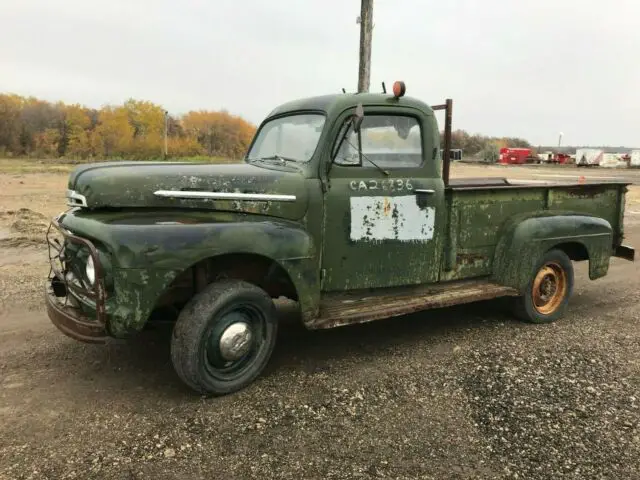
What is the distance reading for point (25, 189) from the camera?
56.0ft

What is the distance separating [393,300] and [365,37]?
668 centimetres

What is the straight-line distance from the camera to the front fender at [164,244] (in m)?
3.35

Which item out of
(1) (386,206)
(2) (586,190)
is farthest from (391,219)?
(2) (586,190)

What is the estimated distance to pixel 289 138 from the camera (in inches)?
186

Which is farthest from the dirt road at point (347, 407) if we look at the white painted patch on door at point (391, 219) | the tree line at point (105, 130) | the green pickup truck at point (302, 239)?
the tree line at point (105, 130)

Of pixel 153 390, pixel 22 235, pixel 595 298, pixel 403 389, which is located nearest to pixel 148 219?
pixel 153 390

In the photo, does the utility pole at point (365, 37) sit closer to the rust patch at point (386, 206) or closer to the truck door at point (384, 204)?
the truck door at point (384, 204)

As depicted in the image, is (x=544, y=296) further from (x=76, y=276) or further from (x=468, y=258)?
(x=76, y=276)

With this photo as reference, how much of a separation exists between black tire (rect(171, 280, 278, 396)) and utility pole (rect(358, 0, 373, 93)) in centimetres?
688

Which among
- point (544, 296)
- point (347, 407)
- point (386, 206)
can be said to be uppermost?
point (386, 206)

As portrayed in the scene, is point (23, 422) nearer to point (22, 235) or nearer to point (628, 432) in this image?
point (628, 432)

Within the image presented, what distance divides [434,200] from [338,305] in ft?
4.13

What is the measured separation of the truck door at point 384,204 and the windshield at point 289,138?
0.71 ft

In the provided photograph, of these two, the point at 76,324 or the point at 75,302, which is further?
the point at 75,302
